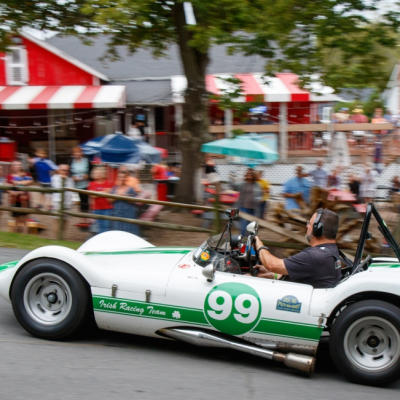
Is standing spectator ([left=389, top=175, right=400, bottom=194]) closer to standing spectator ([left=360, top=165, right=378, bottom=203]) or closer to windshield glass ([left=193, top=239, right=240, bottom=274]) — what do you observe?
standing spectator ([left=360, top=165, right=378, bottom=203])

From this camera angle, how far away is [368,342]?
170 inches

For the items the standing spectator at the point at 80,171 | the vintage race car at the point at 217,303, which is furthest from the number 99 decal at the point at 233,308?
the standing spectator at the point at 80,171

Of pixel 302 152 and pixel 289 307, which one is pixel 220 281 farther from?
pixel 302 152

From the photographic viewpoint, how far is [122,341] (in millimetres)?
4922

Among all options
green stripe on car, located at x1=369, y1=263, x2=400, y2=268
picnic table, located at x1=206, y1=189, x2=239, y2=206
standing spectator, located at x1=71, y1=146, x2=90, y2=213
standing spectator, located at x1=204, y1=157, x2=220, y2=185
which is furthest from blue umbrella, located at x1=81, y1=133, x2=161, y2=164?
green stripe on car, located at x1=369, y1=263, x2=400, y2=268

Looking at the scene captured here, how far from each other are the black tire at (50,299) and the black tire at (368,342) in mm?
1995

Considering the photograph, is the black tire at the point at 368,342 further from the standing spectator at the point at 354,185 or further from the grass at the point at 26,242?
the grass at the point at 26,242

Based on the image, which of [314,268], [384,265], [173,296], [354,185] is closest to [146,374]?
[173,296]

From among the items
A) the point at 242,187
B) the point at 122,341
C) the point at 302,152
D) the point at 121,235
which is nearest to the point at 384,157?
the point at 302,152

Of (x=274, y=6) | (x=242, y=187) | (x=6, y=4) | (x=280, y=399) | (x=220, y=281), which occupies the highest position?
(x=6, y=4)

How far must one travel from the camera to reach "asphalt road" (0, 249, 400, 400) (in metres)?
3.94

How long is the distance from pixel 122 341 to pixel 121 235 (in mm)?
1085

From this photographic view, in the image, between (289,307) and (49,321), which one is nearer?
(289,307)

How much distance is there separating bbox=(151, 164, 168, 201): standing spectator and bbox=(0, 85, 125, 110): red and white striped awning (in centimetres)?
605
